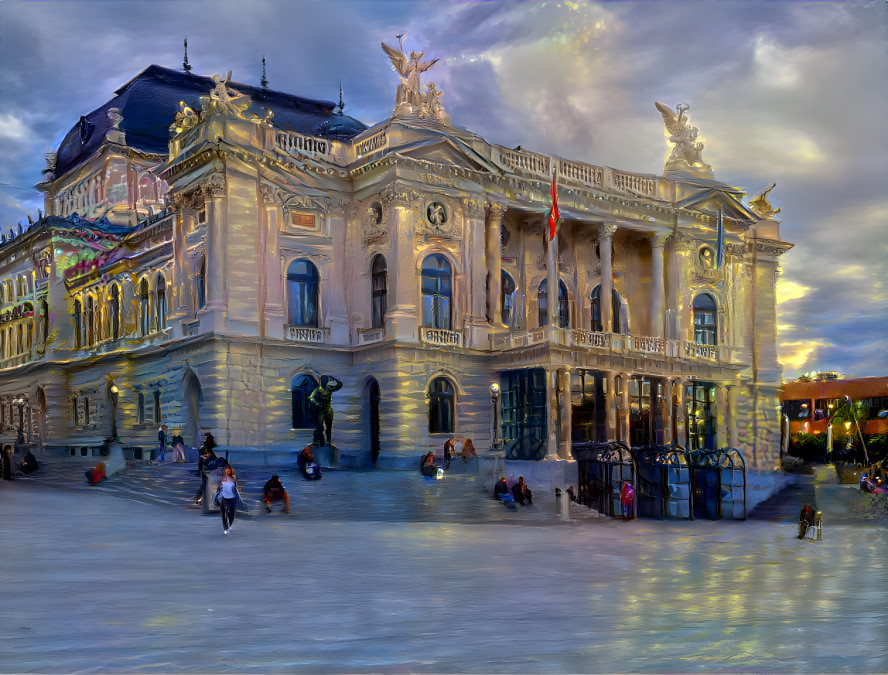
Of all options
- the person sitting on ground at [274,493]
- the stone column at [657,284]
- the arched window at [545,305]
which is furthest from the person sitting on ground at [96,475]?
the stone column at [657,284]

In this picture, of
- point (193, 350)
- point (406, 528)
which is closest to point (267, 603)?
point (406, 528)

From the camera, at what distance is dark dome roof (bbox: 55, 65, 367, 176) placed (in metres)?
54.0

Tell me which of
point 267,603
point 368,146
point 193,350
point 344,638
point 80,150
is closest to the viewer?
point 344,638

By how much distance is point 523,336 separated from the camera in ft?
140

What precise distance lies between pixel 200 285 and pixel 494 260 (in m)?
12.3

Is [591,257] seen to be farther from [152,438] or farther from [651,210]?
[152,438]

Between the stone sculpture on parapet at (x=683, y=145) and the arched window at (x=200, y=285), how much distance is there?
76.2 ft

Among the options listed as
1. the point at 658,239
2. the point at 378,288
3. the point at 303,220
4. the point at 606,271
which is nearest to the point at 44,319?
the point at 303,220

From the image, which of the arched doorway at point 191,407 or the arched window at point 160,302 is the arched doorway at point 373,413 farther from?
the arched window at point 160,302

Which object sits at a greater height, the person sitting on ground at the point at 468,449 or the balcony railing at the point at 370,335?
the balcony railing at the point at 370,335

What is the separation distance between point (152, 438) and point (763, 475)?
26.7m

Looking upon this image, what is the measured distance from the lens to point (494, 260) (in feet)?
146

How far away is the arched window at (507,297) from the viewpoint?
46469 millimetres

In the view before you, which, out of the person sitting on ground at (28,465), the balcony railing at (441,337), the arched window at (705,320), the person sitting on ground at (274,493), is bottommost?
the person sitting on ground at (274,493)
